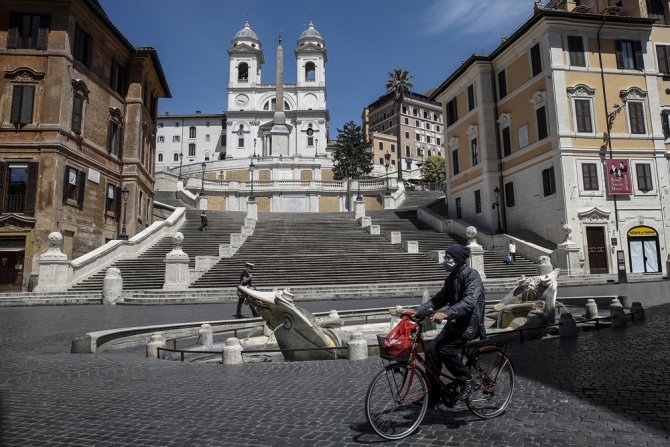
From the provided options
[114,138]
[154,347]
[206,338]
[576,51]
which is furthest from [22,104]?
[576,51]

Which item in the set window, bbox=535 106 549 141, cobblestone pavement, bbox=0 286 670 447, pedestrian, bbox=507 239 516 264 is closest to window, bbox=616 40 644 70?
window, bbox=535 106 549 141

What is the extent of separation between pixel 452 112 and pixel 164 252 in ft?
83.1

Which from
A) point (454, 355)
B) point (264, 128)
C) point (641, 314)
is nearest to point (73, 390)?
point (454, 355)

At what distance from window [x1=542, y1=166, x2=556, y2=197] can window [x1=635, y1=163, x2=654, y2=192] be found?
4914 mm

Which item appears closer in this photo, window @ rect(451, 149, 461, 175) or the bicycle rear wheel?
the bicycle rear wheel

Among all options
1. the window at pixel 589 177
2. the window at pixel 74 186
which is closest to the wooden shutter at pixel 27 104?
the window at pixel 74 186

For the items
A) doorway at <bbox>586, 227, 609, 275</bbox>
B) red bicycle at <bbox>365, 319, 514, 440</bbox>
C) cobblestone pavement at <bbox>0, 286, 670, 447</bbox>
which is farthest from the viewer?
doorway at <bbox>586, 227, 609, 275</bbox>

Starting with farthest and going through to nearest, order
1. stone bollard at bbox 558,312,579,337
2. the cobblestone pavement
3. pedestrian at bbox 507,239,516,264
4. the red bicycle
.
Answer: pedestrian at bbox 507,239,516,264 < stone bollard at bbox 558,312,579,337 < the cobblestone pavement < the red bicycle

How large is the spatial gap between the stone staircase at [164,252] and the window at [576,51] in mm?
23606

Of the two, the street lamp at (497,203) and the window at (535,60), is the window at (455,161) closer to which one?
the street lamp at (497,203)

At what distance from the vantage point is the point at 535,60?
29.1m

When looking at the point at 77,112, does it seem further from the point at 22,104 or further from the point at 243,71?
the point at 243,71

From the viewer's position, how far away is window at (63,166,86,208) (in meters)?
24.4

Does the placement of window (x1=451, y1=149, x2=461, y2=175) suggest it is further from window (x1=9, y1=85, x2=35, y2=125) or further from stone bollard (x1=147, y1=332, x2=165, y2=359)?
stone bollard (x1=147, y1=332, x2=165, y2=359)
